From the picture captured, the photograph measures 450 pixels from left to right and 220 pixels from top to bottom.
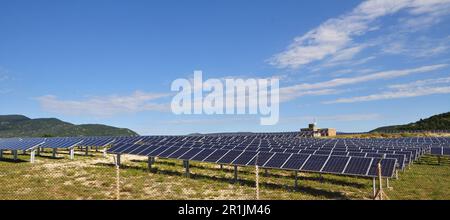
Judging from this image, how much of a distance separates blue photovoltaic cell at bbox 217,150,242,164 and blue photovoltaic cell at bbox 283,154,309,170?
3.50 meters

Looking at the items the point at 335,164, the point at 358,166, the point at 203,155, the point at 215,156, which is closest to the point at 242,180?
the point at 215,156

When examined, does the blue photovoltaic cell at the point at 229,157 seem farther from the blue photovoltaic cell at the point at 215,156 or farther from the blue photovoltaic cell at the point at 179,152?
the blue photovoltaic cell at the point at 179,152

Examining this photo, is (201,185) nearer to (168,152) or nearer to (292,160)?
(292,160)

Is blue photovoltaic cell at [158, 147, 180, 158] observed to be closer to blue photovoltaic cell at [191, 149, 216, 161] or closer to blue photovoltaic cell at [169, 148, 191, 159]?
blue photovoltaic cell at [169, 148, 191, 159]

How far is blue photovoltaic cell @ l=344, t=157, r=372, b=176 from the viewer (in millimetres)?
17172

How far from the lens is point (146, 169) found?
27359 mm

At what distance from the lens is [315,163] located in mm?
Result: 19062

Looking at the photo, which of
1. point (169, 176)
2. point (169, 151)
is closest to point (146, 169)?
point (169, 151)

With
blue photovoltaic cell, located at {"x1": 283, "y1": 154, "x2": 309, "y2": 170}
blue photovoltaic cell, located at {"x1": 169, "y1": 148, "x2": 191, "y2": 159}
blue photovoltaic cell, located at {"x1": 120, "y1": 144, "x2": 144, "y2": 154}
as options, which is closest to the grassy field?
blue photovoltaic cell, located at {"x1": 283, "y1": 154, "x2": 309, "y2": 170}

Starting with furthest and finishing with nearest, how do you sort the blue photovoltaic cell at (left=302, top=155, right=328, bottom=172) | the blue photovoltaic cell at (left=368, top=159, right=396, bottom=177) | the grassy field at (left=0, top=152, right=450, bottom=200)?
the blue photovoltaic cell at (left=302, top=155, right=328, bottom=172), the grassy field at (left=0, top=152, right=450, bottom=200), the blue photovoltaic cell at (left=368, top=159, right=396, bottom=177)

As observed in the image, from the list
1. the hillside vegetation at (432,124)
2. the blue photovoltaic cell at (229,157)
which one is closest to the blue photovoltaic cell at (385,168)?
the blue photovoltaic cell at (229,157)

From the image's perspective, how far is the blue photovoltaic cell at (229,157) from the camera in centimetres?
2158

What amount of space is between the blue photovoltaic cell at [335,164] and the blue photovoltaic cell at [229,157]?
18.4ft
